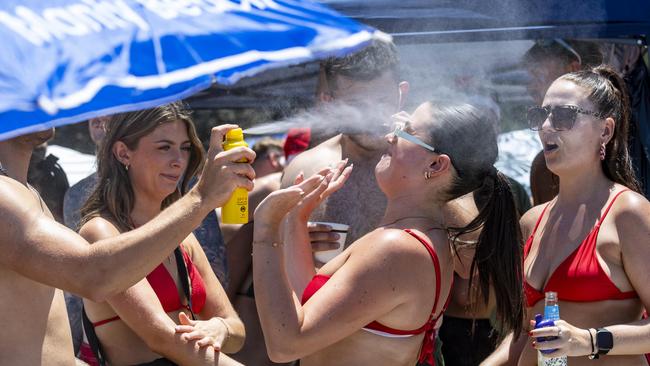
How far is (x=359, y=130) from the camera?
4.15 meters

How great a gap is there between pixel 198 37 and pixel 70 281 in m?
0.78

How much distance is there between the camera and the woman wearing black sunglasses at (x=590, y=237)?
3.29m

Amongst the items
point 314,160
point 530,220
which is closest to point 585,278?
point 530,220

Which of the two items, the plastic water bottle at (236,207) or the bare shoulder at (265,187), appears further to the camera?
the bare shoulder at (265,187)

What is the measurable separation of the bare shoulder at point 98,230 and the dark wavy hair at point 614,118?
1897 mm

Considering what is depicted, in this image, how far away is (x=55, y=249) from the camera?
8.46 ft

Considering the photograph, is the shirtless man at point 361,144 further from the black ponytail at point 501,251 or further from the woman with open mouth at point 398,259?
the black ponytail at point 501,251

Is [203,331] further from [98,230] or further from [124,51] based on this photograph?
[124,51]

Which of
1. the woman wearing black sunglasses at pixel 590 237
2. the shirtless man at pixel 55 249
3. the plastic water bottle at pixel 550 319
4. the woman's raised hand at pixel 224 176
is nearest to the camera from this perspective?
the shirtless man at pixel 55 249

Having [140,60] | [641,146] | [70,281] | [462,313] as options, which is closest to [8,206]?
[70,281]

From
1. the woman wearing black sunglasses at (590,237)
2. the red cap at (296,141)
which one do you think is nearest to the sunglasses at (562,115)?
the woman wearing black sunglasses at (590,237)

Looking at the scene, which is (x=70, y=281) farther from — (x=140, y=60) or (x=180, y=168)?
(x=180, y=168)

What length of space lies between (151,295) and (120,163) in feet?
2.18

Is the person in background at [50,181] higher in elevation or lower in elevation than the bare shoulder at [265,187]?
higher
